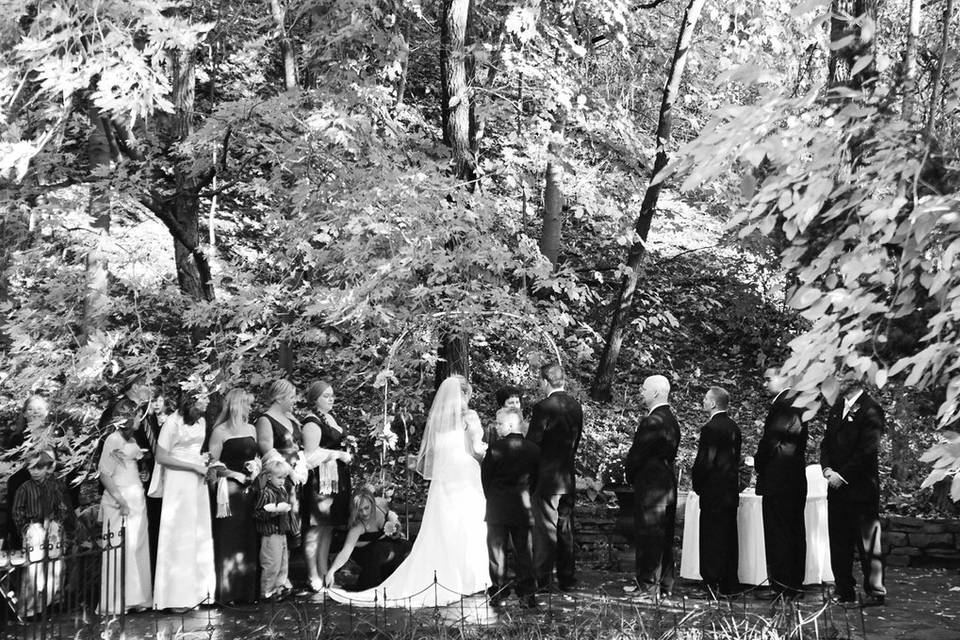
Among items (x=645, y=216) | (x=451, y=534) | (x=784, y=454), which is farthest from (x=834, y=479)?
(x=645, y=216)

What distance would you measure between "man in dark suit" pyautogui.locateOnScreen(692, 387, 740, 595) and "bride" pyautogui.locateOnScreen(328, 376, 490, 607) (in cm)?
183

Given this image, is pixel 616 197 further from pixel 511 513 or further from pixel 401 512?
pixel 511 513

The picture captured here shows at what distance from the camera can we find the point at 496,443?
8.37m

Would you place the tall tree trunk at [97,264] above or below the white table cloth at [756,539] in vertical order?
above

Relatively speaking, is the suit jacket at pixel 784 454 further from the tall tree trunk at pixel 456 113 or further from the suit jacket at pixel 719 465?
the tall tree trunk at pixel 456 113

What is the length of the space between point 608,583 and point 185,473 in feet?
13.0

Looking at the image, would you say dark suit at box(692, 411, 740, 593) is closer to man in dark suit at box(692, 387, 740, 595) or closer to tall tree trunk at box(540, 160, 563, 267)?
man in dark suit at box(692, 387, 740, 595)

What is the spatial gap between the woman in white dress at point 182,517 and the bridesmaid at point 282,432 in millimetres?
508

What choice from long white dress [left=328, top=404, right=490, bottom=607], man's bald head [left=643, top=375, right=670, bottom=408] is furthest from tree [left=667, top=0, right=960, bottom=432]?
long white dress [left=328, top=404, right=490, bottom=607]

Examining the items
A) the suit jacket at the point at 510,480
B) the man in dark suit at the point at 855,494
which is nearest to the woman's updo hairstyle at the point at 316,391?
the suit jacket at the point at 510,480

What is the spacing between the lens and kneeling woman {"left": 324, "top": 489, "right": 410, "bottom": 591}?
29.4 ft

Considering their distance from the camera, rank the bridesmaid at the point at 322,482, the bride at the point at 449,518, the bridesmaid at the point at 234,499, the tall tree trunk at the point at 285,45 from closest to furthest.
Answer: the bridesmaid at the point at 234,499
the bride at the point at 449,518
the bridesmaid at the point at 322,482
the tall tree trunk at the point at 285,45

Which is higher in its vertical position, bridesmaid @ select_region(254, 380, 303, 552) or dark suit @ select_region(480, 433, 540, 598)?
bridesmaid @ select_region(254, 380, 303, 552)

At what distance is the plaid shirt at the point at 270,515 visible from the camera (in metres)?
8.42
